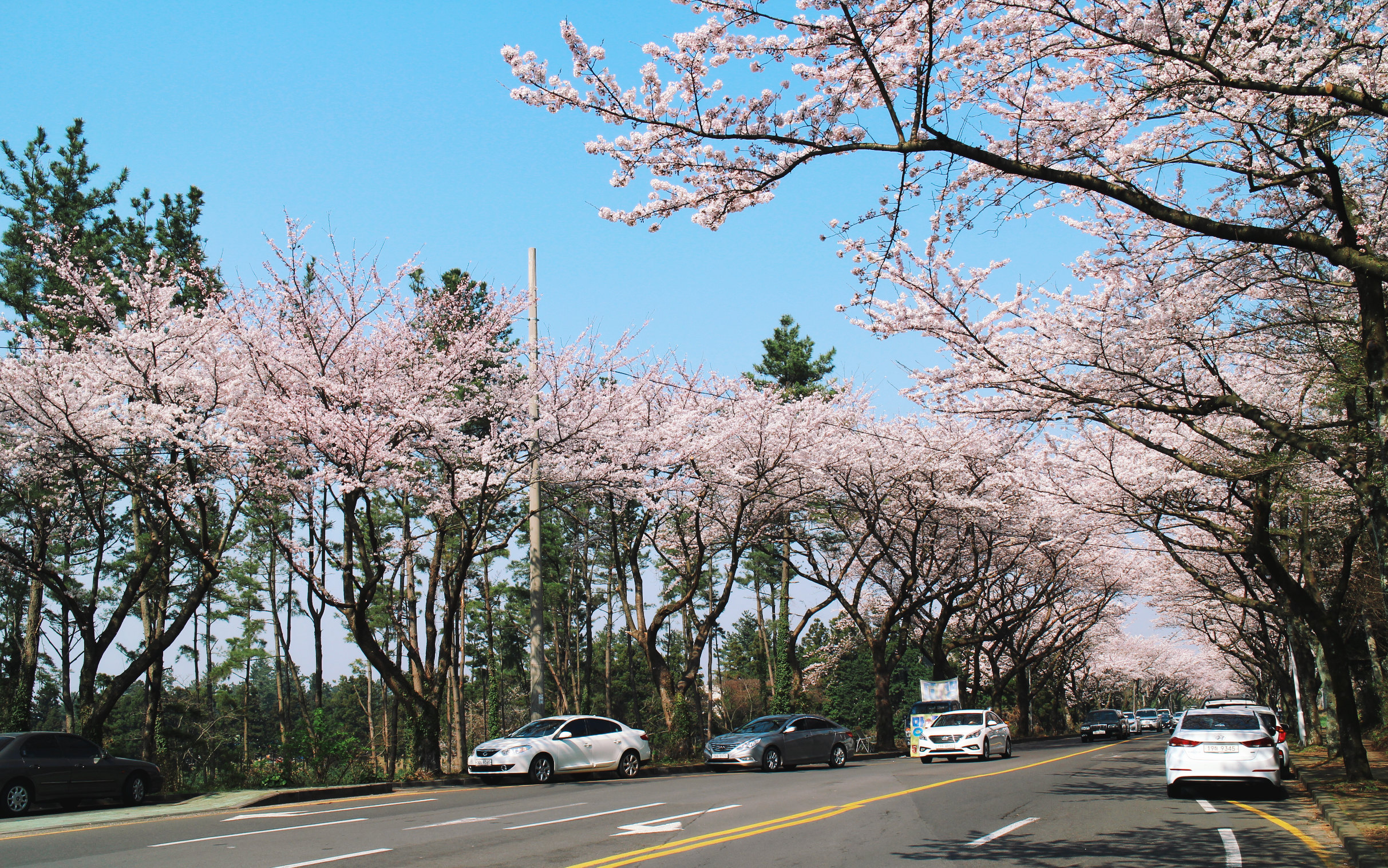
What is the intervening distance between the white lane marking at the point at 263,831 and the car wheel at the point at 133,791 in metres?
6.21

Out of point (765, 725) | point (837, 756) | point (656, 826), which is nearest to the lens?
point (656, 826)

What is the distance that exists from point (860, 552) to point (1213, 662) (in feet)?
236

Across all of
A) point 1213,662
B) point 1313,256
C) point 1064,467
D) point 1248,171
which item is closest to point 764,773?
point 1064,467

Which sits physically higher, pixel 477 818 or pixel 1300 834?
pixel 477 818

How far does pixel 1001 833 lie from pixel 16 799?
1420 cm

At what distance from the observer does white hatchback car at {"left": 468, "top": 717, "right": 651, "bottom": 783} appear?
18156 millimetres

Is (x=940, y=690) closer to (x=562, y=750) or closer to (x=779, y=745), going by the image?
(x=779, y=745)

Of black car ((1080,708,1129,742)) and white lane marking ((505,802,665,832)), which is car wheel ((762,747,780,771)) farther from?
black car ((1080,708,1129,742))

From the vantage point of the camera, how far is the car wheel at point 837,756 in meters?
24.1

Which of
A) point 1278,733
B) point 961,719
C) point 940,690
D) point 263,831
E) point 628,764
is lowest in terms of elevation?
point 940,690

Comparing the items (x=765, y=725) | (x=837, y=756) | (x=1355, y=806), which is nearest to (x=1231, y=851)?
(x=1355, y=806)

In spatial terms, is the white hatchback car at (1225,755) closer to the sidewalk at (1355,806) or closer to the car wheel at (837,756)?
the sidewalk at (1355,806)

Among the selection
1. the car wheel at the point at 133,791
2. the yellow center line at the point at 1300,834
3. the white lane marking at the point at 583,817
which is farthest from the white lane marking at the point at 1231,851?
the car wheel at the point at 133,791

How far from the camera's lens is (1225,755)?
1382cm
